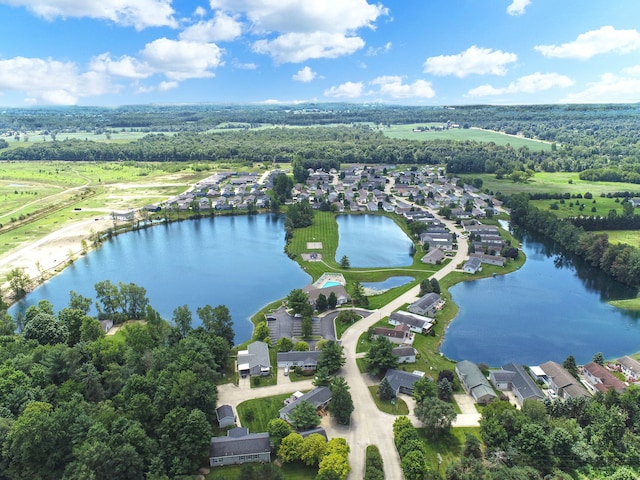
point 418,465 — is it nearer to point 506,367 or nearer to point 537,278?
point 506,367

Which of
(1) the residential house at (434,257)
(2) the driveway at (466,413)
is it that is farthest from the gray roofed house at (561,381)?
(1) the residential house at (434,257)

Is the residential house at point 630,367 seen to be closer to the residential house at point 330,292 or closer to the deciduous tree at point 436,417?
the deciduous tree at point 436,417

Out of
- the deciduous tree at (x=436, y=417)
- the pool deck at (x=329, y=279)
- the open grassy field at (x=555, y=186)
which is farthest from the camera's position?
the open grassy field at (x=555, y=186)

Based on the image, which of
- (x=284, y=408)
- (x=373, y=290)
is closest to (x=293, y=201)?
(x=373, y=290)

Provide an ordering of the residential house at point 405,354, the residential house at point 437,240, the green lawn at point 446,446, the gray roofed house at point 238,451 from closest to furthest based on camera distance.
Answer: the gray roofed house at point 238,451
the green lawn at point 446,446
the residential house at point 405,354
the residential house at point 437,240

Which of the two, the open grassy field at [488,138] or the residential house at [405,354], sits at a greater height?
the open grassy field at [488,138]

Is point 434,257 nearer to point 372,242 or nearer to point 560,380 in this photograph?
point 372,242
